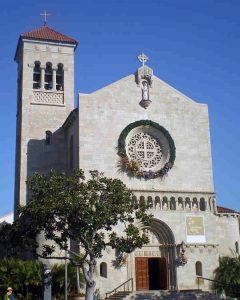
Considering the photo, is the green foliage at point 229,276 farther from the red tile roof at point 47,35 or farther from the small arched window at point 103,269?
the red tile roof at point 47,35

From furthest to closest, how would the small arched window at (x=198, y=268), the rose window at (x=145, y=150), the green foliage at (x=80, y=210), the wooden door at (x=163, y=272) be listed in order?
1. the rose window at (x=145, y=150)
2. the small arched window at (x=198, y=268)
3. the wooden door at (x=163, y=272)
4. the green foliage at (x=80, y=210)

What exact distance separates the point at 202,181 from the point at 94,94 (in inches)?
379

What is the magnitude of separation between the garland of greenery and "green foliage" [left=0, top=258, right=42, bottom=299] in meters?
9.07

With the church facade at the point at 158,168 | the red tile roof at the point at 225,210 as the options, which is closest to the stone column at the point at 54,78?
the church facade at the point at 158,168

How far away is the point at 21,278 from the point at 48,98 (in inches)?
710

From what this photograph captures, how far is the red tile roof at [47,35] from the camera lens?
4188 cm

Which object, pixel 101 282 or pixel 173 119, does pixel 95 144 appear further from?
pixel 101 282

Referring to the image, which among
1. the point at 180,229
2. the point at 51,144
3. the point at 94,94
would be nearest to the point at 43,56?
the point at 51,144

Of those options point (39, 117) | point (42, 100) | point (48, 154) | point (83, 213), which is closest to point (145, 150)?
point (48, 154)

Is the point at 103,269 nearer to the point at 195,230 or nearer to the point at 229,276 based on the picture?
the point at 195,230

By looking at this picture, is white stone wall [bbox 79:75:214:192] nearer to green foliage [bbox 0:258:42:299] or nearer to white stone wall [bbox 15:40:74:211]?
white stone wall [bbox 15:40:74:211]

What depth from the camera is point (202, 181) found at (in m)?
33.6

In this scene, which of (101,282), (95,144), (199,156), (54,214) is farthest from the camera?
(199,156)

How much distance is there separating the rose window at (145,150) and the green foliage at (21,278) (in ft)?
33.7
